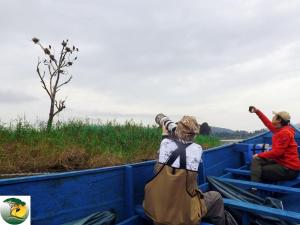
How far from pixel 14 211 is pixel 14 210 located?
0.08 ft

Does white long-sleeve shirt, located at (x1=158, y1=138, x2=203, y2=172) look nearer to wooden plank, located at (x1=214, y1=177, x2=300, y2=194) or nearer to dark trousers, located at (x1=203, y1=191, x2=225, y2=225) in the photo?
dark trousers, located at (x1=203, y1=191, x2=225, y2=225)

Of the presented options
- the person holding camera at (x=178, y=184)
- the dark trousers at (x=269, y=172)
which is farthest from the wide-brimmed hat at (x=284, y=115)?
the person holding camera at (x=178, y=184)

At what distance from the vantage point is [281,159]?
4.80 m

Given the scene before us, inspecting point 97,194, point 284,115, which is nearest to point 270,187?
point 284,115

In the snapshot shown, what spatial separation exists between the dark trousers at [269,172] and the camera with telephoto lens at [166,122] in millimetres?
2122

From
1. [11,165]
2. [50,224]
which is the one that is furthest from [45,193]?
[11,165]

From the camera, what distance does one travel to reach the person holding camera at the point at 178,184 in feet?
9.21

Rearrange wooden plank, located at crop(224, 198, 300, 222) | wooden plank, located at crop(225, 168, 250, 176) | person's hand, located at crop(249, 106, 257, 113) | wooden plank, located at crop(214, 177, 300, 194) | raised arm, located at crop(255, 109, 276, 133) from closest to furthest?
wooden plank, located at crop(224, 198, 300, 222), wooden plank, located at crop(214, 177, 300, 194), wooden plank, located at crop(225, 168, 250, 176), raised arm, located at crop(255, 109, 276, 133), person's hand, located at crop(249, 106, 257, 113)

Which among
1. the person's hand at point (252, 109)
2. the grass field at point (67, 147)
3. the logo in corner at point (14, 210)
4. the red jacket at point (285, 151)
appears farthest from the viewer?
the person's hand at point (252, 109)

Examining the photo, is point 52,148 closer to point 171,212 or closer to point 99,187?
point 99,187

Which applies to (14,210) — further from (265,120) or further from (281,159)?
(265,120)

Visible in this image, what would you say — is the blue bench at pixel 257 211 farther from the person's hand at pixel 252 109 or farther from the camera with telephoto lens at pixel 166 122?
the person's hand at pixel 252 109

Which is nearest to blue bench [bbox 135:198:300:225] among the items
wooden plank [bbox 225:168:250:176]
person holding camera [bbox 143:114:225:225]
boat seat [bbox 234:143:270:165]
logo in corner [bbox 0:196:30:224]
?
person holding camera [bbox 143:114:225:225]

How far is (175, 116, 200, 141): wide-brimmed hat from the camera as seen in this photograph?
3.00 metres
